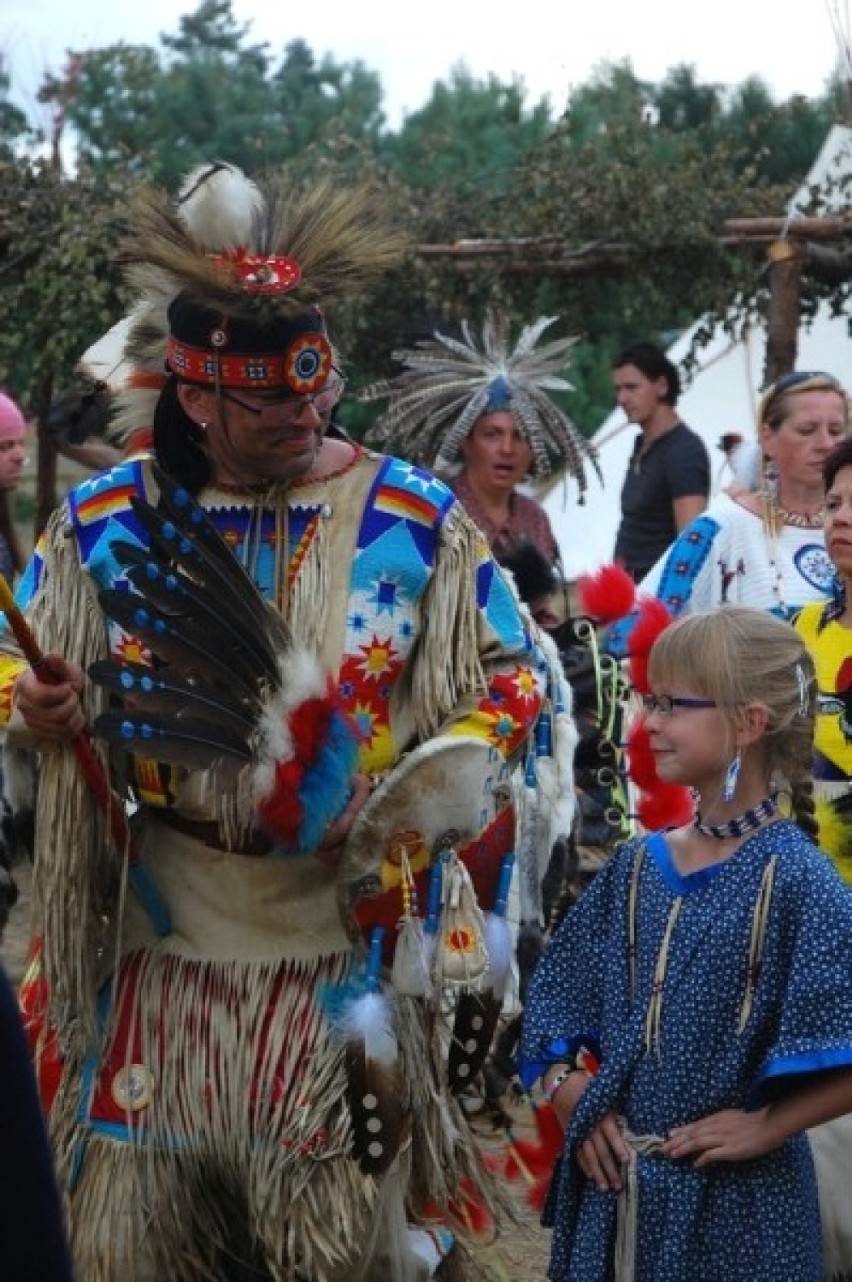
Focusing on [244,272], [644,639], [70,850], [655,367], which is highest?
[655,367]

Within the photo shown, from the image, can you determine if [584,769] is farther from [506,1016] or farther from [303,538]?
[303,538]

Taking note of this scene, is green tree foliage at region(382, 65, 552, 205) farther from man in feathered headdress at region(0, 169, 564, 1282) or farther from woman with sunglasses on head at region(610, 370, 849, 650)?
man in feathered headdress at region(0, 169, 564, 1282)

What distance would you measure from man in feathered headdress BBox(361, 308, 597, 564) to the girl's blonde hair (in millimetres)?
3115

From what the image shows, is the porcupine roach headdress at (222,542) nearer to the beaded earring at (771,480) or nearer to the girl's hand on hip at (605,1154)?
the girl's hand on hip at (605,1154)

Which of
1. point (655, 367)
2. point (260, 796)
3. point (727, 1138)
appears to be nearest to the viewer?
point (727, 1138)

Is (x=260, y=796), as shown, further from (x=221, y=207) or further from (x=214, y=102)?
(x=214, y=102)

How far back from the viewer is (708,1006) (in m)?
3.06

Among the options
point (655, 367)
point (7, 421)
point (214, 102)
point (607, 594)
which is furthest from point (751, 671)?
point (214, 102)

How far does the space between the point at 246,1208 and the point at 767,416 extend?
8.02 ft

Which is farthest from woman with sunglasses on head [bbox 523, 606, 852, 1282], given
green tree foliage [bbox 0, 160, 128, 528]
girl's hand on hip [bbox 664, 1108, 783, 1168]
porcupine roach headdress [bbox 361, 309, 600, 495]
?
green tree foliage [bbox 0, 160, 128, 528]

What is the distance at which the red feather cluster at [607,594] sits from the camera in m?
4.85

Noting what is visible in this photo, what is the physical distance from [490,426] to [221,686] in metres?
3.31

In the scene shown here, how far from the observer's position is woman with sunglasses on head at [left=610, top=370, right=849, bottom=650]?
16.2 feet

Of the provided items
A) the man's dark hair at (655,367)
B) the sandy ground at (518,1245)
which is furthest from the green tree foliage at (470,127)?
the sandy ground at (518,1245)
